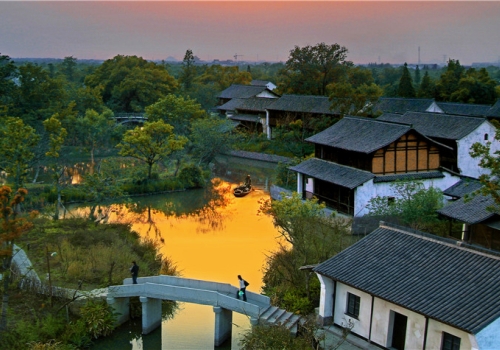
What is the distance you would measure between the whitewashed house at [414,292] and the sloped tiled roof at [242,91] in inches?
2039

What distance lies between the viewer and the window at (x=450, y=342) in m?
13.9

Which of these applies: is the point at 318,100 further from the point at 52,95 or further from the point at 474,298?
the point at 474,298

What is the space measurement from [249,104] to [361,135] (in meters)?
31.7

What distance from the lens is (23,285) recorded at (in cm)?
1989

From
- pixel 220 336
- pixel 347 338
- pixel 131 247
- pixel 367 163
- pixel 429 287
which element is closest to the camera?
pixel 429 287

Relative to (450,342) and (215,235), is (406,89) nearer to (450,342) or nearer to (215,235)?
(215,235)

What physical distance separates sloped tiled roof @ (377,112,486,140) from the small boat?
1156 centimetres

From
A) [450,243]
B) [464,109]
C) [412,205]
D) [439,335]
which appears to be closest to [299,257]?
[450,243]

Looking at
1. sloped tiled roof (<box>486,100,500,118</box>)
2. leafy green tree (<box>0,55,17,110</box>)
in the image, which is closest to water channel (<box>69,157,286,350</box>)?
sloped tiled roof (<box>486,100,500,118</box>)

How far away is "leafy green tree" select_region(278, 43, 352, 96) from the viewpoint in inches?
2552

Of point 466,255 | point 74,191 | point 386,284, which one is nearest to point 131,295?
point 386,284

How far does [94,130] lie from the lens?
51531mm

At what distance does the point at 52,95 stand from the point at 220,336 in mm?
39363

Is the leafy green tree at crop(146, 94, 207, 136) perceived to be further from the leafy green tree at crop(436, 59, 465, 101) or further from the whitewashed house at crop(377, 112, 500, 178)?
the leafy green tree at crop(436, 59, 465, 101)
